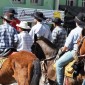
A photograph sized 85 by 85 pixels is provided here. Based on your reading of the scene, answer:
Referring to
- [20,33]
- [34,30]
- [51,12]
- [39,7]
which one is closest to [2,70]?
[20,33]

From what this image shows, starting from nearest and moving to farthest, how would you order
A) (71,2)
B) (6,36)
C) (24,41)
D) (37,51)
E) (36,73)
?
(36,73) → (6,36) → (24,41) → (37,51) → (71,2)

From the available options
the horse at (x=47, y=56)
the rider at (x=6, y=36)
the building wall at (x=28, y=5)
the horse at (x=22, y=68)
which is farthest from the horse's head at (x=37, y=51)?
the building wall at (x=28, y=5)

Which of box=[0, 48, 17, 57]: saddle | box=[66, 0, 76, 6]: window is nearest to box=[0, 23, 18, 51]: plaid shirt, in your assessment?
box=[0, 48, 17, 57]: saddle

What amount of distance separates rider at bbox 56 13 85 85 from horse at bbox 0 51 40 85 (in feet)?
3.37

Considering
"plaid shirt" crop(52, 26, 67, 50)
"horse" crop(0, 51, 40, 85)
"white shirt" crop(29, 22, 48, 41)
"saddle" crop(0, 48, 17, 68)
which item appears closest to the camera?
"horse" crop(0, 51, 40, 85)

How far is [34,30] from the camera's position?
1176cm

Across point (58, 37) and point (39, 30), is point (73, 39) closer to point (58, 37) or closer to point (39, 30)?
point (39, 30)

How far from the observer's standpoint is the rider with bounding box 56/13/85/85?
30.6ft

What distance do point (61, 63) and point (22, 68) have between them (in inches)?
54.0

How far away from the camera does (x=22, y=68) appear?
8430mm

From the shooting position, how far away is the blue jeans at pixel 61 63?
30.6 ft

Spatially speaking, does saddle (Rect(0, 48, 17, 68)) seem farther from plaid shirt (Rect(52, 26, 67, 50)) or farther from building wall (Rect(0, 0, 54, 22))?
building wall (Rect(0, 0, 54, 22))

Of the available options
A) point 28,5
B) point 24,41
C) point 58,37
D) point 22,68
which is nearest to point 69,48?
point 24,41

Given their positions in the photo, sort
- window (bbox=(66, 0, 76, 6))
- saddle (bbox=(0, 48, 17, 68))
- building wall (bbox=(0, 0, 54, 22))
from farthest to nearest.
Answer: window (bbox=(66, 0, 76, 6)) → building wall (bbox=(0, 0, 54, 22)) → saddle (bbox=(0, 48, 17, 68))
